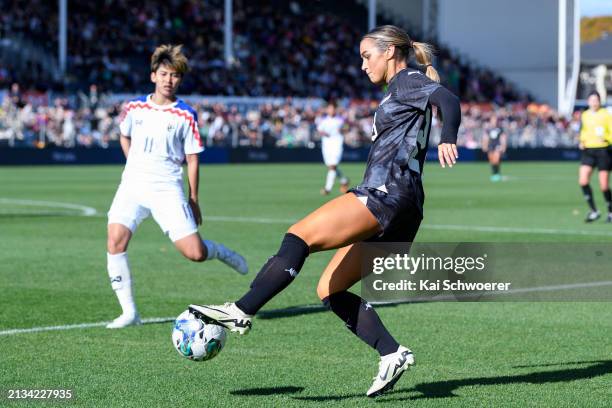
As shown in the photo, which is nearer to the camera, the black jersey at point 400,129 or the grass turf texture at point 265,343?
the black jersey at point 400,129

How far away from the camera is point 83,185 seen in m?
31.8

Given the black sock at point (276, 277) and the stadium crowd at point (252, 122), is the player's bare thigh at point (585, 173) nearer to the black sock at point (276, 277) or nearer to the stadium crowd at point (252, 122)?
the black sock at point (276, 277)

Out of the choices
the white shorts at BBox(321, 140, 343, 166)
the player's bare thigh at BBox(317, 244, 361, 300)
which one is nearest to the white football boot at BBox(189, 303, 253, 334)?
the player's bare thigh at BBox(317, 244, 361, 300)

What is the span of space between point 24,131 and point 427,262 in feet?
115

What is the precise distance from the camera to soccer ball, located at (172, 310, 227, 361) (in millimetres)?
6367

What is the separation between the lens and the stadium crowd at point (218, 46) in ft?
163

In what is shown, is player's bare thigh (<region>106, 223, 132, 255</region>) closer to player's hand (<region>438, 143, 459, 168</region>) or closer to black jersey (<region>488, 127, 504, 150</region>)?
player's hand (<region>438, 143, 459, 168</region>)

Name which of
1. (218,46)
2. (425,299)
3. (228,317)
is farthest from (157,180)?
(218,46)

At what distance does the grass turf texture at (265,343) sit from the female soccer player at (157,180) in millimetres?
592

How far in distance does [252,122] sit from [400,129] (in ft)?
144

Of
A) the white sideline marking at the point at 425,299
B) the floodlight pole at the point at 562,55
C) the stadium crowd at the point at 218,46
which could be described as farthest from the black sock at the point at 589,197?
the floodlight pole at the point at 562,55

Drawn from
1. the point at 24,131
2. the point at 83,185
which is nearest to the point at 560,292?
the point at 83,185

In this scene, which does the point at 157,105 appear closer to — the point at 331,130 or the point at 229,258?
the point at 229,258

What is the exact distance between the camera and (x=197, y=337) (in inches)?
252
